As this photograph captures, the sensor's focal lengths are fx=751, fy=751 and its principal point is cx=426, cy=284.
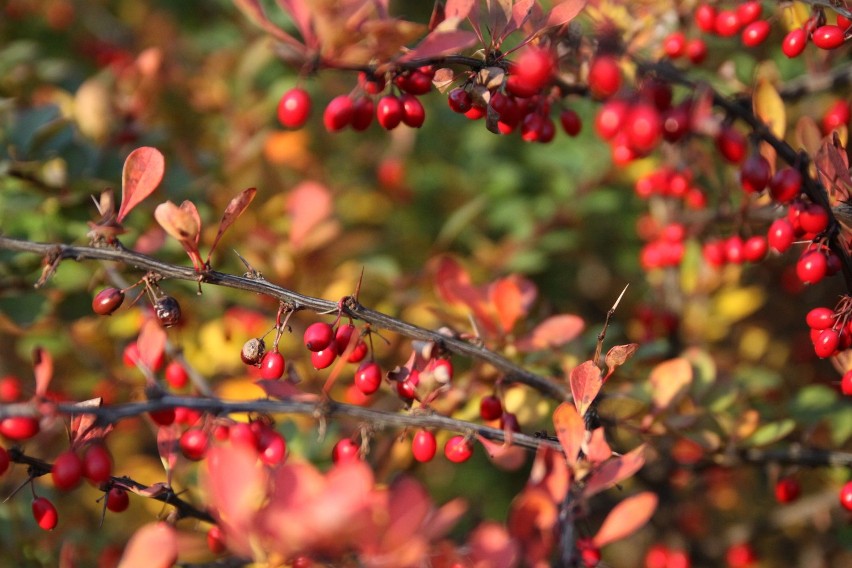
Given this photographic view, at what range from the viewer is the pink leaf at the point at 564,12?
1.12 metres

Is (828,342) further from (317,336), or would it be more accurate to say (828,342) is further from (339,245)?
(339,245)

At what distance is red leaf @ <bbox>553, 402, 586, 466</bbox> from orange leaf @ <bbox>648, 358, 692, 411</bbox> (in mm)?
441

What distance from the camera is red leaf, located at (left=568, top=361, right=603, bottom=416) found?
1078mm

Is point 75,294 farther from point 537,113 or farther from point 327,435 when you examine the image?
point 537,113

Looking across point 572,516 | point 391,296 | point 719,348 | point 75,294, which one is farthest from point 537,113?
point 719,348

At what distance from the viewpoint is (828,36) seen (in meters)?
1.29

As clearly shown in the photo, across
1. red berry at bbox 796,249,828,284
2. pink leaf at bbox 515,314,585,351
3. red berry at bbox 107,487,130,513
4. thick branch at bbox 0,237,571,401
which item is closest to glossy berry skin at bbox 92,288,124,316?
thick branch at bbox 0,237,571,401

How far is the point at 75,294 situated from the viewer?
5.83ft

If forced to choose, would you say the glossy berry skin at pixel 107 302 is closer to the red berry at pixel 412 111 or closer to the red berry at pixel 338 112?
the red berry at pixel 338 112

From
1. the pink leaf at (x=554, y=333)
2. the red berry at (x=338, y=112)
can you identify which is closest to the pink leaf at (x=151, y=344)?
the red berry at (x=338, y=112)

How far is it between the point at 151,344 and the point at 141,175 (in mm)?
268

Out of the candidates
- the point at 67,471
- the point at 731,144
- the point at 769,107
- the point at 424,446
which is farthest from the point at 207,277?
the point at 769,107

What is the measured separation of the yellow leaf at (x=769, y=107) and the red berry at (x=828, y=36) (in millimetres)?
123

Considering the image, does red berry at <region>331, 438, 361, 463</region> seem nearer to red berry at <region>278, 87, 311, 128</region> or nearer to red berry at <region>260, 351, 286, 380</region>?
red berry at <region>260, 351, 286, 380</region>
